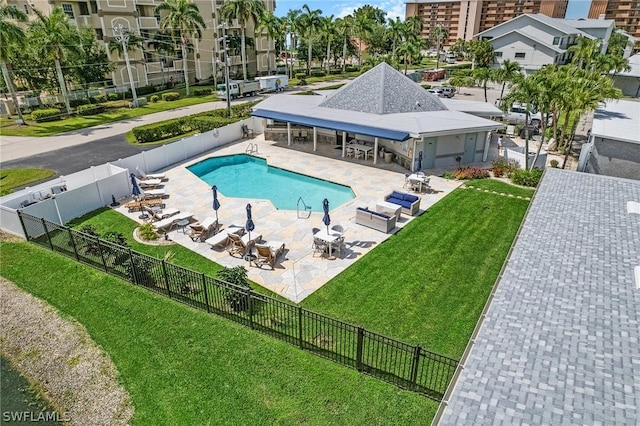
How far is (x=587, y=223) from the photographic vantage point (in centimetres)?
1295

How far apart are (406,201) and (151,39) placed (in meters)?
49.8

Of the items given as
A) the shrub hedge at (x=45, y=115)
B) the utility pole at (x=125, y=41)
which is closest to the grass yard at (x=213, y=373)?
the shrub hedge at (x=45, y=115)

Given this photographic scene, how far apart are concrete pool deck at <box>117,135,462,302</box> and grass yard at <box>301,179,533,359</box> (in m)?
0.78

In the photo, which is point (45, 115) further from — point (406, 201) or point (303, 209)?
point (406, 201)

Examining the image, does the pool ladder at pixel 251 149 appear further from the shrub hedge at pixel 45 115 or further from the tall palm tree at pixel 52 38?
the shrub hedge at pixel 45 115

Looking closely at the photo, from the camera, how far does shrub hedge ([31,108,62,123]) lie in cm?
4006

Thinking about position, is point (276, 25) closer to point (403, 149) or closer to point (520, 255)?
point (403, 149)

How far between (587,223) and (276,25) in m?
61.6

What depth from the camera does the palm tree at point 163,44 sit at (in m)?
54.5

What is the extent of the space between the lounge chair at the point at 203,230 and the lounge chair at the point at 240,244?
149cm

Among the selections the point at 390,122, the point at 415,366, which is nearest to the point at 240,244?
the point at 415,366

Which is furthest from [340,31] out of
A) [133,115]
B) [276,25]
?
[133,115]

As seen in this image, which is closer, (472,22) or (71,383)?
(71,383)

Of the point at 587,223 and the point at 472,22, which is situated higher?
the point at 472,22
